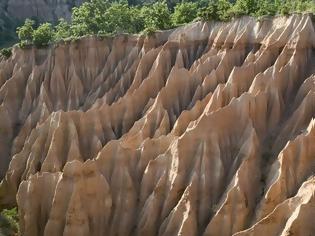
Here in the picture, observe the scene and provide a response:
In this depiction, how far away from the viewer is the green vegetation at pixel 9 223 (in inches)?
1072

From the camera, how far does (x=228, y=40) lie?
33.7 meters

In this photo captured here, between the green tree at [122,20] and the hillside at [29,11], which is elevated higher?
the green tree at [122,20]

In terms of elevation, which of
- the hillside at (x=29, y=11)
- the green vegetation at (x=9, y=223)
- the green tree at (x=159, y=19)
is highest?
the green tree at (x=159, y=19)

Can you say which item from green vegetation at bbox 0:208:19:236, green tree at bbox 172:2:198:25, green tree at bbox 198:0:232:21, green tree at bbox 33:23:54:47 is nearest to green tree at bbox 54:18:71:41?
green tree at bbox 33:23:54:47

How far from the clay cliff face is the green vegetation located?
100 centimetres

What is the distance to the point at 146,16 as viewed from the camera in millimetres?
46250

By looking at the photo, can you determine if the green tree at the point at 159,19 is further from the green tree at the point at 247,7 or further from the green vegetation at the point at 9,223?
the green vegetation at the point at 9,223

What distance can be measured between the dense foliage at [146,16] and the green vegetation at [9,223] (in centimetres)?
1592

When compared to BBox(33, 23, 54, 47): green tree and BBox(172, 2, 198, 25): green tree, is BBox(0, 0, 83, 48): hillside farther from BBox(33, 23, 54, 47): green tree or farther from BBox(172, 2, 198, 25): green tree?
BBox(172, 2, 198, 25): green tree

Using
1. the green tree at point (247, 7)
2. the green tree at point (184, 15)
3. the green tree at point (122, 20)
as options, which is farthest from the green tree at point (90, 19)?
the green tree at point (247, 7)

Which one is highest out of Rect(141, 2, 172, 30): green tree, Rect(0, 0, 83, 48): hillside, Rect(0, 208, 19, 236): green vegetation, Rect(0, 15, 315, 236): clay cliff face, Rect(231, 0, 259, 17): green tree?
Rect(231, 0, 259, 17): green tree

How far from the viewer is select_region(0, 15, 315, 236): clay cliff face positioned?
2331 cm

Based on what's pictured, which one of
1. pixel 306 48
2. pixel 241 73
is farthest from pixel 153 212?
pixel 306 48

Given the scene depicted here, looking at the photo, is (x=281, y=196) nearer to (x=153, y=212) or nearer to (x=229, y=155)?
(x=229, y=155)
